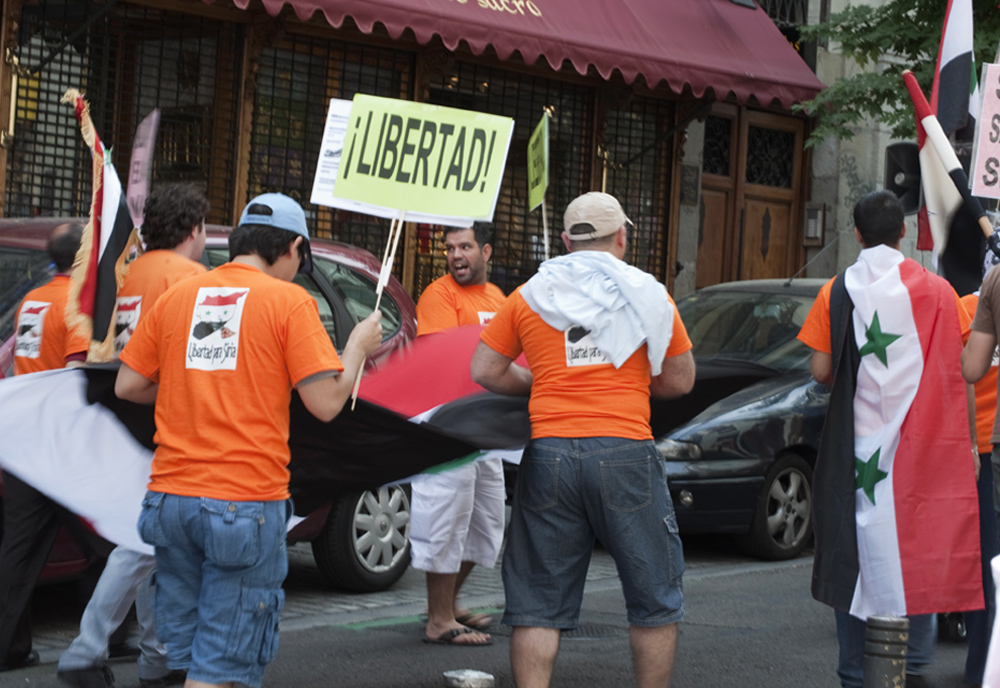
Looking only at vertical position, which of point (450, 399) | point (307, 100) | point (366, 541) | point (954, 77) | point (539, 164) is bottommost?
point (366, 541)

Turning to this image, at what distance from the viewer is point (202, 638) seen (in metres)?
3.92

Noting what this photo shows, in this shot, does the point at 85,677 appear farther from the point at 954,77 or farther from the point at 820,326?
the point at 954,77

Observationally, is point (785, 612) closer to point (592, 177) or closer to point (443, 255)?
point (443, 255)

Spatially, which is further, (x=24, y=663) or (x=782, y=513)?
(x=782, y=513)

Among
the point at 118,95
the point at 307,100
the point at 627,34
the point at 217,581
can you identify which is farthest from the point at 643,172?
the point at 217,581

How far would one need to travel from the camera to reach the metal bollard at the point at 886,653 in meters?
3.83

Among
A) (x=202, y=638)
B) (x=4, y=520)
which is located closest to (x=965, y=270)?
(x=202, y=638)

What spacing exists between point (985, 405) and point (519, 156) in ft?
27.1

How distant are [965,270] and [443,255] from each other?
7.67 meters

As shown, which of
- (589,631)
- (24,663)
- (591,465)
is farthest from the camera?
(589,631)

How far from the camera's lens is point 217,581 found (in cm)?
393

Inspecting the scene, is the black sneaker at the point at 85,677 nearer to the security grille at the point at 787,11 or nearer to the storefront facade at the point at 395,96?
the storefront facade at the point at 395,96

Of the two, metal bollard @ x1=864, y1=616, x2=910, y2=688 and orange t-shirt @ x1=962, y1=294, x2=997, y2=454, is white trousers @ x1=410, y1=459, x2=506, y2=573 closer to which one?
orange t-shirt @ x1=962, y1=294, x2=997, y2=454

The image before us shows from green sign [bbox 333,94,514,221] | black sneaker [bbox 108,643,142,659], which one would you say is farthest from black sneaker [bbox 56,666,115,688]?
green sign [bbox 333,94,514,221]
